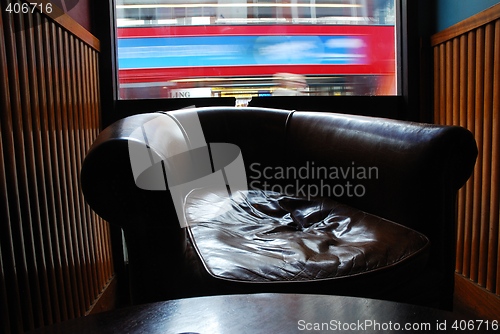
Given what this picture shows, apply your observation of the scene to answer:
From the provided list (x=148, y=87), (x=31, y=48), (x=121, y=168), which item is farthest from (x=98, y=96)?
(x=121, y=168)

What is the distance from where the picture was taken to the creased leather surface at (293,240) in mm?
865

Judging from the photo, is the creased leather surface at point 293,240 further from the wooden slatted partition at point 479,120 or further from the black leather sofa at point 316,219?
the wooden slatted partition at point 479,120

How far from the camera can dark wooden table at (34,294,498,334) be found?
1.81 feet

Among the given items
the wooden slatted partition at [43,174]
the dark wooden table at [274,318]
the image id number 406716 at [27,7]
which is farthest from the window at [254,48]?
the dark wooden table at [274,318]

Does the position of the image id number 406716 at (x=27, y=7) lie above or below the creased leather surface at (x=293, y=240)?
above

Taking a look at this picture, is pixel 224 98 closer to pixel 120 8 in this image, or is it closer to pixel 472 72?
pixel 120 8

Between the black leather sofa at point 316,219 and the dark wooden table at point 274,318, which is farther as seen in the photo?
the black leather sofa at point 316,219

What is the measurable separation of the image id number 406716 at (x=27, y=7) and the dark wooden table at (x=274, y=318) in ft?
2.87

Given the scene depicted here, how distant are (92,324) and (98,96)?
5.51ft
